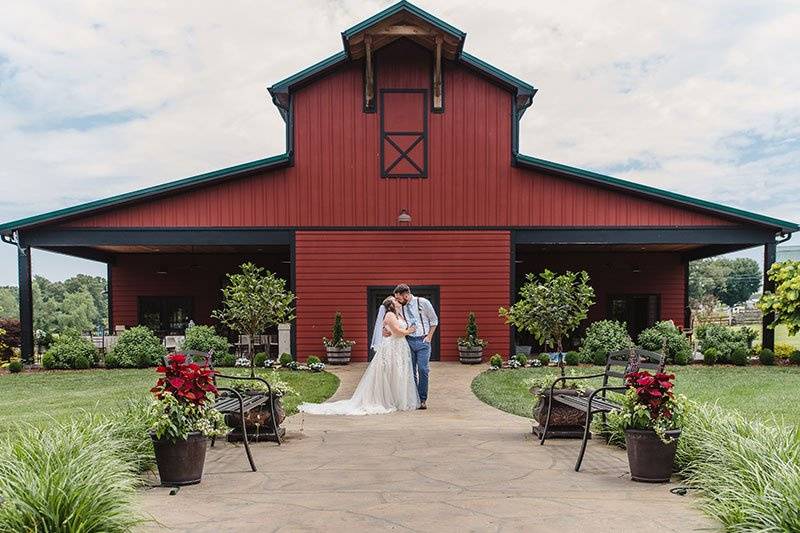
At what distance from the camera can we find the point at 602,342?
17469 mm

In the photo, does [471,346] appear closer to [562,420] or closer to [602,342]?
[602,342]

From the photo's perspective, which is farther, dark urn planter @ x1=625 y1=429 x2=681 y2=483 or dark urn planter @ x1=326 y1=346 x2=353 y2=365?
dark urn planter @ x1=326 y1=346 x2=353 y2=365

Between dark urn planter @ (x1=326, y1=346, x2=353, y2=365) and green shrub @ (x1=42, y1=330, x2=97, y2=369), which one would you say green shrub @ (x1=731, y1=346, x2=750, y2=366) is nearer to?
dark urn planter @ (x1=326, y1=346, x2=353, y2=365)

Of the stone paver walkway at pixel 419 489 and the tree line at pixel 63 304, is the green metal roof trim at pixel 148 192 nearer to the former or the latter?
the tree line at pixel 63 304

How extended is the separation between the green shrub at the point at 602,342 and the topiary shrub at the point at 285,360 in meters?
7.28

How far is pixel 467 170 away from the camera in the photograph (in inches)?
681

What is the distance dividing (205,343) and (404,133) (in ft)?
23.5

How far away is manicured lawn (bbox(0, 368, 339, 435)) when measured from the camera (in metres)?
9.81

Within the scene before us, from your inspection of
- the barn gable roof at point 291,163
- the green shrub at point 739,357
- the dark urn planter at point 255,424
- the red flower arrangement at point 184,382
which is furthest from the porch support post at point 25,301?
the green shrub at point 739,357

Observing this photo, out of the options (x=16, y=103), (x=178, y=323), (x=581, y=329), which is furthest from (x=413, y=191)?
(x=16, y=103)

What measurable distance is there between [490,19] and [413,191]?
626 centimetres

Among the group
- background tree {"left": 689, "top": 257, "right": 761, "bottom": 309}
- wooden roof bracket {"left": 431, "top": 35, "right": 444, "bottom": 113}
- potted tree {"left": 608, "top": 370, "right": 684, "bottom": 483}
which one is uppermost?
wooden roof bracket {"left": 431, "top": 35, "right": 444, "bottom": 113}

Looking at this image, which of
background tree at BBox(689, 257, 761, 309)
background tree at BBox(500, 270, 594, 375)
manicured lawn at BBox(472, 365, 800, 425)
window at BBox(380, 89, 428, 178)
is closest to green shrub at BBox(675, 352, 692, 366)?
manicured lawn at BBox(472, 365, 800, 425)

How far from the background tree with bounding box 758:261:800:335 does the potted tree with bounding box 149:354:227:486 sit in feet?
52.1
